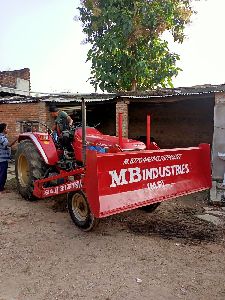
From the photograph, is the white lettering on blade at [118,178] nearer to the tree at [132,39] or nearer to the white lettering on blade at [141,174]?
the white lettering on blade at [141,174]

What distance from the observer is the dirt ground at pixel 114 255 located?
125 inches

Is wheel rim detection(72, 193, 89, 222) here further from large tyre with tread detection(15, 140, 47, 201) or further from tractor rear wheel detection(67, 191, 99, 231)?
large tyre with tread detection(15, 140, 47, 201)

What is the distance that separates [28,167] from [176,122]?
7887 mm

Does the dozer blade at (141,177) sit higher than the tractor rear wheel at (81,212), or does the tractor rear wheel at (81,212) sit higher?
the dozer blade at (141,177)

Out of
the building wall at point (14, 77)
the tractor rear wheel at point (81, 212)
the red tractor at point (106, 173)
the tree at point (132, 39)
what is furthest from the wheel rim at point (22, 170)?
the building wall at point (14, 77)

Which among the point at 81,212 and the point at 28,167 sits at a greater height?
the point at 28,167

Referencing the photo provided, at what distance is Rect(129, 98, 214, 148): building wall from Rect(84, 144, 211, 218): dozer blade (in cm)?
670

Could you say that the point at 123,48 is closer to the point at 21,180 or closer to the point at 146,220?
the point at 21,180

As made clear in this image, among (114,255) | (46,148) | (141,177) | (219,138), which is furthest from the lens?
(219,138)

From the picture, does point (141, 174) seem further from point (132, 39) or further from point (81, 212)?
point (132, 39)

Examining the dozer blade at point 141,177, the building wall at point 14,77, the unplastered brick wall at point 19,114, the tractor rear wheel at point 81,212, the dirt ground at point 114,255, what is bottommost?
the dirt ground at point 114,255

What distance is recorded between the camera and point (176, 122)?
41.2ft

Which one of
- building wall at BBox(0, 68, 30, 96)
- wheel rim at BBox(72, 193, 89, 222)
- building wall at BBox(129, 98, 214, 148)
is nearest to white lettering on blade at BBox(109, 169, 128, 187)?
wheel rim at BBox(72, 193, 89, 222)

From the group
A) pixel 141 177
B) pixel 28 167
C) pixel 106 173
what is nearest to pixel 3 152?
pixel 28 167
